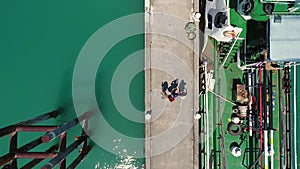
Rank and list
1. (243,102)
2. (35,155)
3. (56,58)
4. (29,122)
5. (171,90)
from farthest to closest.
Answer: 1. (56,58)
2. (171,90)
3. (243,102)
4. (29,122)
5. (35,155)

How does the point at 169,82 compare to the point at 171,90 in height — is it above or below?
above

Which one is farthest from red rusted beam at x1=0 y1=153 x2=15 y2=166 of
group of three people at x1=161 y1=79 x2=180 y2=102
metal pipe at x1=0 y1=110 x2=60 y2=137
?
group of three people at x1=161 y1=79 x2=180 y2=102

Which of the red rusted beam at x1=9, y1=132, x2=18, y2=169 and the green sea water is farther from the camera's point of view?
the green sea water

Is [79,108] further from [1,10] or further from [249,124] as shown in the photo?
[249,124]

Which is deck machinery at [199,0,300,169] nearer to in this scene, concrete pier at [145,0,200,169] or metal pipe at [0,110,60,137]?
concrete pier at [145,0,200,169]

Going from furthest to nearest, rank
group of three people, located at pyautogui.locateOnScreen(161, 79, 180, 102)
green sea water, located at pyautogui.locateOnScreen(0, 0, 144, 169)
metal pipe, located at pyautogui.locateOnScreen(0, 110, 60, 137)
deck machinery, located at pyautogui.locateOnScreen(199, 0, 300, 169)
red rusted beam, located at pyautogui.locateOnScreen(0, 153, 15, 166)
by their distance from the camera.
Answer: green sea water, located at pyautogui.locateOnScreen(0, 0, 144, 169)
group of three people, located at pyautogui.locateOnScreen(161, 79, 180, 102)
deck machinery, located at pyautogui.locateOnScreen(199, 0, 300, 169)
metal pipe, located at pyautogui.locateOnScreen(0, 110, 60, 137)
red rusted beam, located at pyautogui.locateOnScreen(0, 153, 15, 166)

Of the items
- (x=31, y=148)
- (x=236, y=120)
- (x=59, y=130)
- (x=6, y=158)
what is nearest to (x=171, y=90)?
(x=236, y=120)

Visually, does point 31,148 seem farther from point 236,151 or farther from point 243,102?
point 243,102
